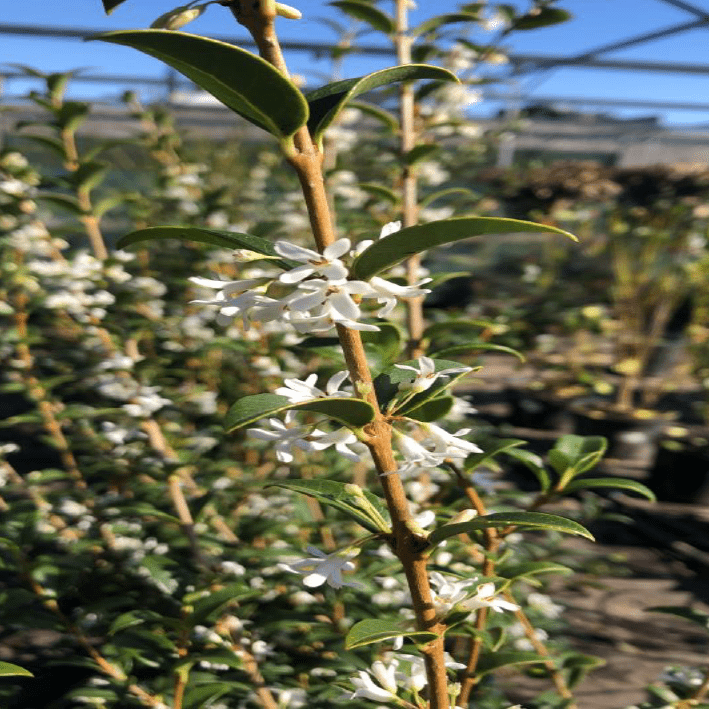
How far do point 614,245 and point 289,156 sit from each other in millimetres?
5142

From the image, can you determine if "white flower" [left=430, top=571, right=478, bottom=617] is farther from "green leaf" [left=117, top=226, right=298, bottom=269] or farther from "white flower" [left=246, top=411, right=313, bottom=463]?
"green leaf" [left=117, top=226, right=298, bottom=269]

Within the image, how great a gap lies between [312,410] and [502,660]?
2.02 ft

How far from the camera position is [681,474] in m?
3.55

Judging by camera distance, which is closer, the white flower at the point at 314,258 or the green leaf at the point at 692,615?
the white flower at the point at 314,258

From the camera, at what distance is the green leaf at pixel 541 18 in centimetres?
167

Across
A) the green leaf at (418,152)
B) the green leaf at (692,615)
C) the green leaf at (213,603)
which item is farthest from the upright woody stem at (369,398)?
the green leaf at (418,152)

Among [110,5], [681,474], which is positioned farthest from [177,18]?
[681,474]

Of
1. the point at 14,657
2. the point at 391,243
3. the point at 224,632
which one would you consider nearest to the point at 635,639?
the point at 224,632

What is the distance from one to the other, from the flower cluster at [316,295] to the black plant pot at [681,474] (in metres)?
3.32

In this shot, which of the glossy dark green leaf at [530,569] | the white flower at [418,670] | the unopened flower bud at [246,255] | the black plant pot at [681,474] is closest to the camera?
the unopened flower bud at [246,255]

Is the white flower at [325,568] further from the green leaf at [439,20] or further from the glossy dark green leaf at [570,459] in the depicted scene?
the green leaf at [439,20]

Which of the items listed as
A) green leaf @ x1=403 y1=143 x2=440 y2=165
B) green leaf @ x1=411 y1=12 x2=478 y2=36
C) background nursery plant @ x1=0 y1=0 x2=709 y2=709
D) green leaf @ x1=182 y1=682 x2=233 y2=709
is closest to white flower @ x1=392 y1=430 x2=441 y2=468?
background nursery plant @ x1=0 y1=0 x2=709 y2=709

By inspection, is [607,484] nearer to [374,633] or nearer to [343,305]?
[374,633]

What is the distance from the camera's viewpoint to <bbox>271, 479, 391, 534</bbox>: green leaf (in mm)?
766
